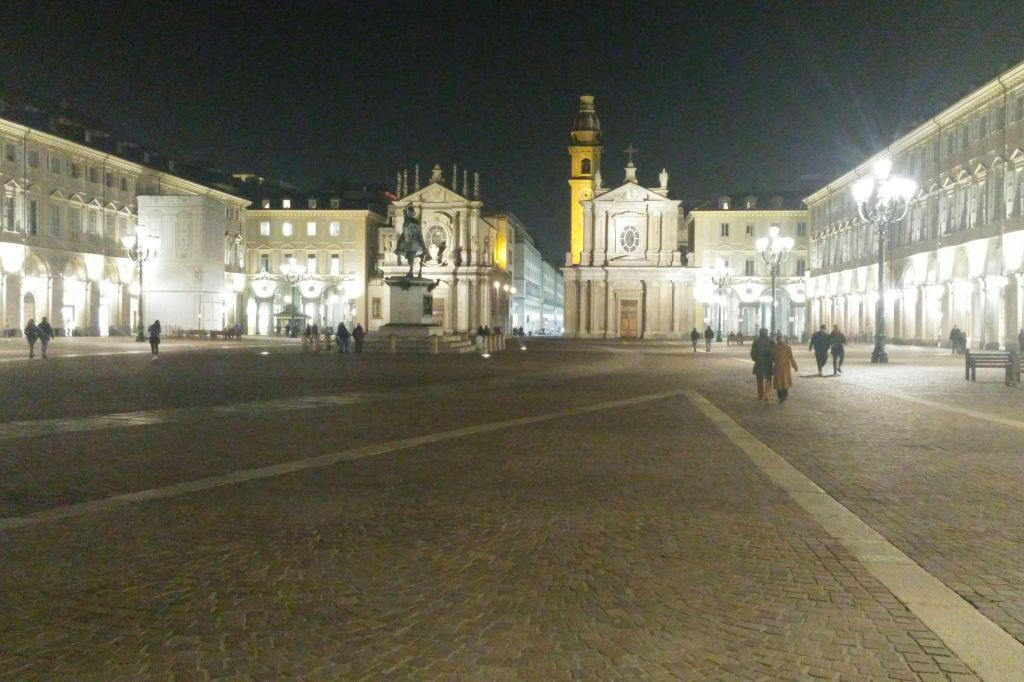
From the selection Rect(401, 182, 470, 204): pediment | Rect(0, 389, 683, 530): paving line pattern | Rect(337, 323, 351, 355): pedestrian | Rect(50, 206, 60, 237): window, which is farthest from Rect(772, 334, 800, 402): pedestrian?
Rect(401, 182, 470, 204): pediment

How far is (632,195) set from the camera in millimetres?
92688

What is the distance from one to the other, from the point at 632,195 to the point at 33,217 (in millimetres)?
51590

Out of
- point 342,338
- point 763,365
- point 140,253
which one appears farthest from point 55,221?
point 763,365

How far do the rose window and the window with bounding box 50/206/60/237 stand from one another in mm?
48807

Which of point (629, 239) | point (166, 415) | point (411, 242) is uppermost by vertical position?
point (629, 239)

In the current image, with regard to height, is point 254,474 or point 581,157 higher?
point 581,157

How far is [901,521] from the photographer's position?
8.87 metres

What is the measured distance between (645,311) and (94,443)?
80965 mm

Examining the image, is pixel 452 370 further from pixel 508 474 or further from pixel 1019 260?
pixel 1019 260

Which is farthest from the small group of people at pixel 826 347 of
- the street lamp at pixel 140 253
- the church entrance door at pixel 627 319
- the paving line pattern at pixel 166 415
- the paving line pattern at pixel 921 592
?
the church entrance door at pixel 627 319

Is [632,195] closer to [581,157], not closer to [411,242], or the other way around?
[581,157]

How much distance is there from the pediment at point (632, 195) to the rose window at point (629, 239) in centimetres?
273

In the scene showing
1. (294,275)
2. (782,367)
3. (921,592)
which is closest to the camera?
(921,592)

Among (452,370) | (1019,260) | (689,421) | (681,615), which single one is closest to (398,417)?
(689,421)
